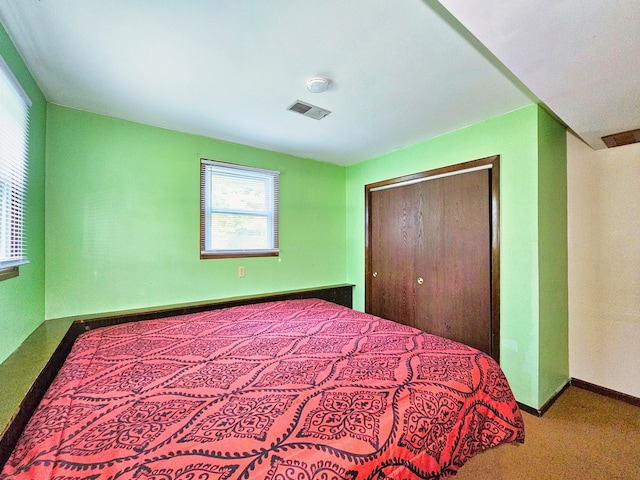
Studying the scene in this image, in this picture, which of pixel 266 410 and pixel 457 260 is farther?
pixel 457 260

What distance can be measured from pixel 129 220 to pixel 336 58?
6.77 feet

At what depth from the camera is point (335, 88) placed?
187 centimetres

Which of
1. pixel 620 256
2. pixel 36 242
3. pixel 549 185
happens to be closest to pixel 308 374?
pixel 36 242

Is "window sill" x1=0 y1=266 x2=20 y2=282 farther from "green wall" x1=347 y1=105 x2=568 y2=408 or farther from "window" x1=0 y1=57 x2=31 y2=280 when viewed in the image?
"green wall" x1=347 y1=105 x2=568 y2=408

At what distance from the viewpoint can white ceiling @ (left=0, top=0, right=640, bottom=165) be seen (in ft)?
3.93

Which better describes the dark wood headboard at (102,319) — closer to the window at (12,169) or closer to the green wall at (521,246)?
the window at (12,169)

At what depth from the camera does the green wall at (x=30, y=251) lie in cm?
139

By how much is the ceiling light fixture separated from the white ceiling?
49 mm

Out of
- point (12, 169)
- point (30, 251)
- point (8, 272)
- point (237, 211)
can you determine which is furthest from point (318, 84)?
point (30, 251)

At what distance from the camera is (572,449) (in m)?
1.75

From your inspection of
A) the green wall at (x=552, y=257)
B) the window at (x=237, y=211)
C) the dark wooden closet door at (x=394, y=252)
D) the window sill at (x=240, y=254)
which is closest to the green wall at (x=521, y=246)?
the green wall at (x=552, y=257)

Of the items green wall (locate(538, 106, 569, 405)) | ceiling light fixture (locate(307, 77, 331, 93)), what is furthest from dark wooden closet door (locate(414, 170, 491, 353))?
ceiling light fixture (locate(307, 77, 331, 93))

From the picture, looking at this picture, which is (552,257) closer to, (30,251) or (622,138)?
(622,138)

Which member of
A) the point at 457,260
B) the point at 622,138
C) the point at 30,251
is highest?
the point at 622,138
